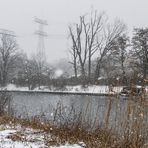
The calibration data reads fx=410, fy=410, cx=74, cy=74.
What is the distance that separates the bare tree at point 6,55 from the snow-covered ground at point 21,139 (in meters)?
63.7

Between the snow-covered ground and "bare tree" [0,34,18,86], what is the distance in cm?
6369

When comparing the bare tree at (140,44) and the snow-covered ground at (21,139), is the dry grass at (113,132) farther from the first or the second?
the bare tree at (140,44)

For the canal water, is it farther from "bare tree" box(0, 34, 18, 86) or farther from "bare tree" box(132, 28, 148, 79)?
"bare tree" box(0, 34, 18, 86)

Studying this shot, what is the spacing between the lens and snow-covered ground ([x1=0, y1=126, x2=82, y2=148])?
23.9ft

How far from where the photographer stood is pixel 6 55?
7931cm

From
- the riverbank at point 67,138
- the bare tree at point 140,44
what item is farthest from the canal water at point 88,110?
the bare tree at point 140,44

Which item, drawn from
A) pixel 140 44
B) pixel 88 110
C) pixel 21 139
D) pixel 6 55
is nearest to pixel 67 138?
pixel 21 139

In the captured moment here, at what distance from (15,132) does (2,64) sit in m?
70.9

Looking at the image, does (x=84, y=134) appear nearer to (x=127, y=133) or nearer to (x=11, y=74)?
(x=127, y=133)


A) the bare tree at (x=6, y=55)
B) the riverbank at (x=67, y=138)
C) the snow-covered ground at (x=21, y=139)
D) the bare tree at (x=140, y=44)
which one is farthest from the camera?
the bare tree at (x=6, y=55)

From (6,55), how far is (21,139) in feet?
238

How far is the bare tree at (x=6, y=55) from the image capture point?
7600cm

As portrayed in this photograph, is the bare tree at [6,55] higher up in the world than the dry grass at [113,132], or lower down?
higher up

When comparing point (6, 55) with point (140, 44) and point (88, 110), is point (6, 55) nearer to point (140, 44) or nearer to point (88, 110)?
point (140, 44)
